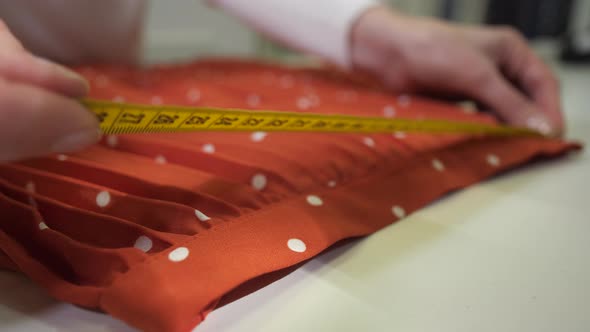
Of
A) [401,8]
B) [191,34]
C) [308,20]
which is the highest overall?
[401,8]

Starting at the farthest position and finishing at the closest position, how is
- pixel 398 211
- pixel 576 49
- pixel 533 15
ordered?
pixel 533 15 < pixel 576 49 < pixel 398 211

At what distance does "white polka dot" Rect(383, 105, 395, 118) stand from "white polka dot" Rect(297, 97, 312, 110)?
11 centimetres

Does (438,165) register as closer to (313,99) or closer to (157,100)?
(313,99)

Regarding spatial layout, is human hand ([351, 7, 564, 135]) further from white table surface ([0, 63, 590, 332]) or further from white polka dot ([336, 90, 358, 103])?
white table surface ([0, 63, 590, 332])

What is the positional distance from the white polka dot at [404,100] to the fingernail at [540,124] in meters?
0.18

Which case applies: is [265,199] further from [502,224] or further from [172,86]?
[172,86]

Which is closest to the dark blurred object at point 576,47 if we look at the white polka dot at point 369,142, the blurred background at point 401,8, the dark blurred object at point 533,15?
the blurred background at point 401,8

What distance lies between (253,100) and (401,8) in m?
1.67

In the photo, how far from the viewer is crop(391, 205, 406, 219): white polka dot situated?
1.44ft

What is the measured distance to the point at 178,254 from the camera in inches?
12.2

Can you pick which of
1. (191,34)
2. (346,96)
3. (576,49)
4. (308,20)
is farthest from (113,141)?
(576,49)

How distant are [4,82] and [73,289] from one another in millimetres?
133

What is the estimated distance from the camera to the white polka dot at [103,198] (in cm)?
38

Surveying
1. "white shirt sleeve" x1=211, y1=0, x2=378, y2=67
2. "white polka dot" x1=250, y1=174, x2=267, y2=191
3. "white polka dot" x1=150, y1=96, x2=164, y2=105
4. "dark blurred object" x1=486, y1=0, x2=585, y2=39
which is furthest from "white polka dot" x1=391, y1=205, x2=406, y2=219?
"dark blurred object" x1=486, y1=0, x2=585, y2=39
